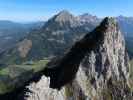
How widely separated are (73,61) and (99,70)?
13750 mm

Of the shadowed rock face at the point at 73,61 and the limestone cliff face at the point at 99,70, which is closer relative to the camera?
the limestone cliff face at the point at 99,70

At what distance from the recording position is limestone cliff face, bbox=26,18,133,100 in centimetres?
14825

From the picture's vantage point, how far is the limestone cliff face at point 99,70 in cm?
14825

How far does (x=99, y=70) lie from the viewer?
6383 inches

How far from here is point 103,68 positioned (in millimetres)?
163125

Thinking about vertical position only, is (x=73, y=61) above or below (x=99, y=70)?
above

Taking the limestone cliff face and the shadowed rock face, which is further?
the shadowed rock face

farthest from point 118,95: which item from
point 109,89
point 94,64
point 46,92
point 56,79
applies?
point 46,92

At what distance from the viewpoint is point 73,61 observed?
16088cm

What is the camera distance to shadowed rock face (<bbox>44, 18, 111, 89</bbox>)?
15038 cm

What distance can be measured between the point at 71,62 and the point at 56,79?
12.5m

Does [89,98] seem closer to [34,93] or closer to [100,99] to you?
[100,99]

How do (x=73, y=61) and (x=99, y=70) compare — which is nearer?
(x=73, y=61)

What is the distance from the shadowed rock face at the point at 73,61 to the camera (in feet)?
493
